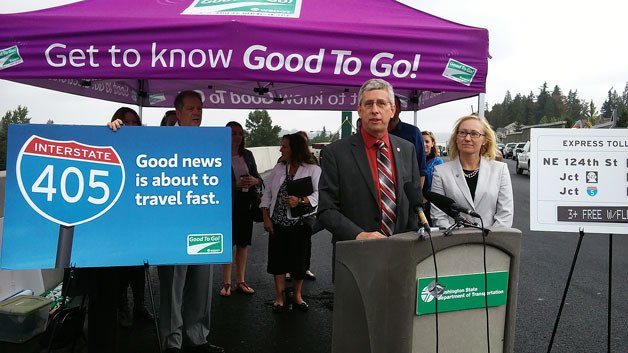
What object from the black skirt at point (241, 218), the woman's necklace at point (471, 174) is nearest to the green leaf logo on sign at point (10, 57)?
the black skirt at point (241, 218)

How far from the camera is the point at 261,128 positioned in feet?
68.0

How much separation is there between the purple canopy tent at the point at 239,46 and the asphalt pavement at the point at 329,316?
219 cm

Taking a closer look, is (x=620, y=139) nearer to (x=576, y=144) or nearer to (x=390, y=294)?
(x=576, y=144)

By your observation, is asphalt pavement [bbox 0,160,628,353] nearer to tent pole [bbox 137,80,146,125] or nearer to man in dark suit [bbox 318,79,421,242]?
man in dark suit [bbox 318,79,421,242]

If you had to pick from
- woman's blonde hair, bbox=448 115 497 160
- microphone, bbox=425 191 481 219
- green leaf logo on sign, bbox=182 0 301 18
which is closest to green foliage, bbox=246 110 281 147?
green leaf logo on sign, bbox=182 0 301 18

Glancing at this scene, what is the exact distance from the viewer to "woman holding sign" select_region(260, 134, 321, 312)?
4688 millimetres

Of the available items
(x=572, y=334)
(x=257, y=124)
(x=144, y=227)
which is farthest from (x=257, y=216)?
(x=257, y=124)

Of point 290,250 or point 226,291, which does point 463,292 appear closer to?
point 290,250

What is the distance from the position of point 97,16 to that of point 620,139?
3.47m

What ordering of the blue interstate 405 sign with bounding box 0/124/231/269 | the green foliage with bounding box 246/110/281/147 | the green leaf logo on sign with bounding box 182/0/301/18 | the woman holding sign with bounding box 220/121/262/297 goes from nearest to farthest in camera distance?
the blue interstate 405 sign with bounding box 0/124/231/269 < the green leaf logo on sign with bounding box 182/0/301/18 < the woman holding sign with bounding box 220/121/262/297 < the green foliage with bounding box 246/110/281/147

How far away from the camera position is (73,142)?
8.76 feet

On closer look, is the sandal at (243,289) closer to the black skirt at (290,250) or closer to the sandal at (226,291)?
the sandal at (226,291)

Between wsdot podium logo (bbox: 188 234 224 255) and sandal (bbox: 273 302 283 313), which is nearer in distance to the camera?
wsdot podium logo (bbox: 188 234 224 255)

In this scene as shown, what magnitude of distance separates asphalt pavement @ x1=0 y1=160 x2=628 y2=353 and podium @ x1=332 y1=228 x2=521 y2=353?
193 centimetres
